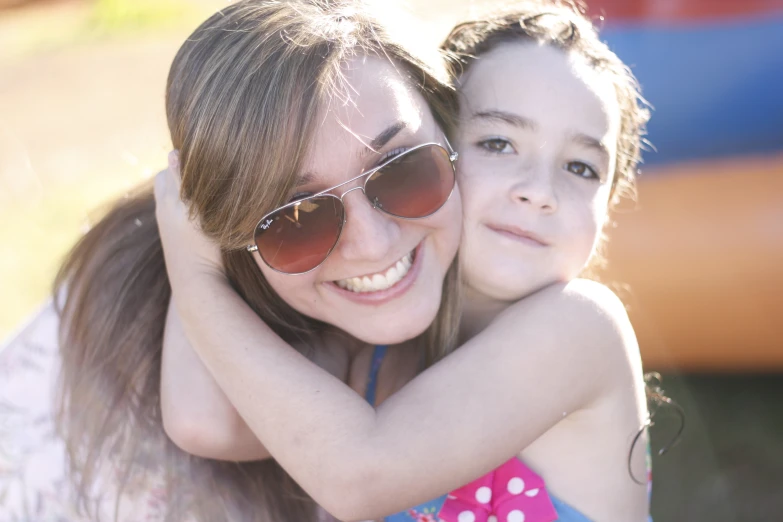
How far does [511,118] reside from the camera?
2.04 m

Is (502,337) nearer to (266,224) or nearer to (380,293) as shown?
(380,293)

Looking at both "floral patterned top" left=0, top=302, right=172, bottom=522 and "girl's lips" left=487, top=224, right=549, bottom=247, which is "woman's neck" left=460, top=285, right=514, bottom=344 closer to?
"girl's lips" left=487, top=224, right=549, bottom=247

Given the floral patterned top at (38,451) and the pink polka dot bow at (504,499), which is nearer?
the pink polka dot bow at (504,499)

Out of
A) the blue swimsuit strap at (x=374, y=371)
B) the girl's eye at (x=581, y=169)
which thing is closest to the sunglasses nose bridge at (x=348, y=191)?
the girl's eye at (x=581, y=169)

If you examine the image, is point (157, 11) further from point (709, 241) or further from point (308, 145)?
point (308, 145)

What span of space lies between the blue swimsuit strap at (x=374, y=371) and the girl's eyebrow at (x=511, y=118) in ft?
2.53

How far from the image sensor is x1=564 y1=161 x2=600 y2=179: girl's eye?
2084mm

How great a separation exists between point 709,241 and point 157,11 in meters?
8.69

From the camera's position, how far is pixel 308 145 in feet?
5.63

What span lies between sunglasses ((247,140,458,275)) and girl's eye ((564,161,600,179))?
0.39m

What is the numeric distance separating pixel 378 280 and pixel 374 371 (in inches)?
18.9

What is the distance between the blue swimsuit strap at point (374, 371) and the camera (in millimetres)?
2293

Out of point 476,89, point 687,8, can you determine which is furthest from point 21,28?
point 476,89

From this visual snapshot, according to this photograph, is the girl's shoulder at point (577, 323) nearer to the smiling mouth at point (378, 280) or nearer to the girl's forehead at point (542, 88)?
the smiling mouth at point (378, 280)
